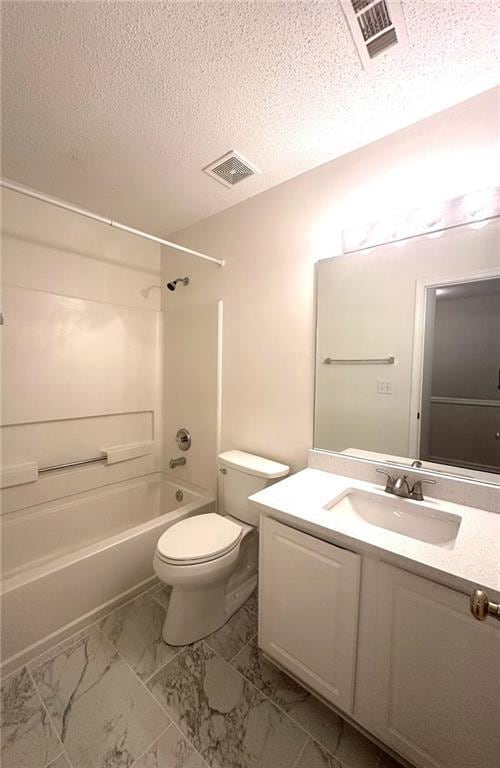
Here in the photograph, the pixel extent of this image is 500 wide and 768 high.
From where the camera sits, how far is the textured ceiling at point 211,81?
2.89ft

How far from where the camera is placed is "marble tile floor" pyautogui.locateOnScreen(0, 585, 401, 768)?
0.99 meters

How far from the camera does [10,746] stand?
1008mm

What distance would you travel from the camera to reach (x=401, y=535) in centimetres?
94

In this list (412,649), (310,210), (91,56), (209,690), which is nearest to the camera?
(412,649)

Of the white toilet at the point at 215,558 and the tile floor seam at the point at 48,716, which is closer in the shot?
the tile floor seam at the point at 48,716

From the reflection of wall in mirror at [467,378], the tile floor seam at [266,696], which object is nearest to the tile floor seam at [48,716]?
the tile floor seam at [266,696]

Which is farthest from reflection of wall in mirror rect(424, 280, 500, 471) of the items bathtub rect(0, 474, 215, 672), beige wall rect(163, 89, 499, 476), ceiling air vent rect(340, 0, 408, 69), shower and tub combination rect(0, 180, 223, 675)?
bathtub rect(0, 474, 215, 672)

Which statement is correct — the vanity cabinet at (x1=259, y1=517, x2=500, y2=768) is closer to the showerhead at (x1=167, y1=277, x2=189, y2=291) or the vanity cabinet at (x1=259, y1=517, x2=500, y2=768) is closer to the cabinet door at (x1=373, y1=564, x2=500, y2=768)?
the cabinet door at (x1=373, y1=564, x2=500, y2=768)

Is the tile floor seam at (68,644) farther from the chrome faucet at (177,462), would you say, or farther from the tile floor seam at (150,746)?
the chrome faucet at (177,462)

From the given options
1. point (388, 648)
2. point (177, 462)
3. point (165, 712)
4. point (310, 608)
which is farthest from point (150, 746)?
point (177, 462)

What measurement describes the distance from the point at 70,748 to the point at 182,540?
708 mm

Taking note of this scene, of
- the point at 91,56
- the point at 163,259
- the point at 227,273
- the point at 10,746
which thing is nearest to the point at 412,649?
the point at 10,746

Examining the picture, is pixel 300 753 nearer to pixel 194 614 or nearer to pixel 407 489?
pixel 194 614

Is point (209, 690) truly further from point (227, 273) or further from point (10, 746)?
point (227, 273)
